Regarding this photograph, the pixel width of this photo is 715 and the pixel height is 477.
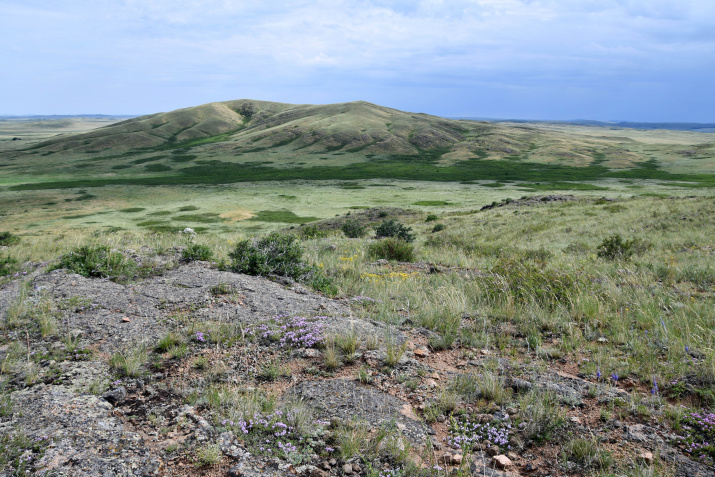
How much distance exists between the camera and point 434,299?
712 cm

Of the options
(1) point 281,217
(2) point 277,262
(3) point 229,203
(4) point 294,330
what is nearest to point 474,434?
(4) point 294,330

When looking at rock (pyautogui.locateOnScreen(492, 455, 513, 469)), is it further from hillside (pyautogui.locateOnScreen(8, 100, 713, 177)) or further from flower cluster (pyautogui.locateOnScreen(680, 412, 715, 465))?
hillside (pyautogui.locateOnScreen(8, 100, 713, 177))

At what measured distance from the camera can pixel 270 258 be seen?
883cm

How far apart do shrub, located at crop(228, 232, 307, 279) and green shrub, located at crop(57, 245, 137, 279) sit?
6.61 ft

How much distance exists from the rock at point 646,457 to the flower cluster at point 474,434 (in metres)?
0.98

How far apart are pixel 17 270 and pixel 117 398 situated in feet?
24.6

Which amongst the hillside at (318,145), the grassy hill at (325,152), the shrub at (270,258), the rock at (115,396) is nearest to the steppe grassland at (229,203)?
the grassy hill at (325,152)

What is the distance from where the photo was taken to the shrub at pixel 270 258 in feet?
28.0

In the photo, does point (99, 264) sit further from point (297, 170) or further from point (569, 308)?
point (297, 170)

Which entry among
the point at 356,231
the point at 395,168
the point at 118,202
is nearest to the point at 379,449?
the point at 356,231

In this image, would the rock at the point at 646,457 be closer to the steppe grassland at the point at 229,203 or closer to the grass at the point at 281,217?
the steppe grassland at the point at 229,203

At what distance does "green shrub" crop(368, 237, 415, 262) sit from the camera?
1272cm

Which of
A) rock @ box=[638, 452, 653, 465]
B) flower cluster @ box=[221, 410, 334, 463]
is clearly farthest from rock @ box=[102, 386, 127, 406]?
rock @ box=[638, 452, 653, 465]

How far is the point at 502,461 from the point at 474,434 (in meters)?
0.35
